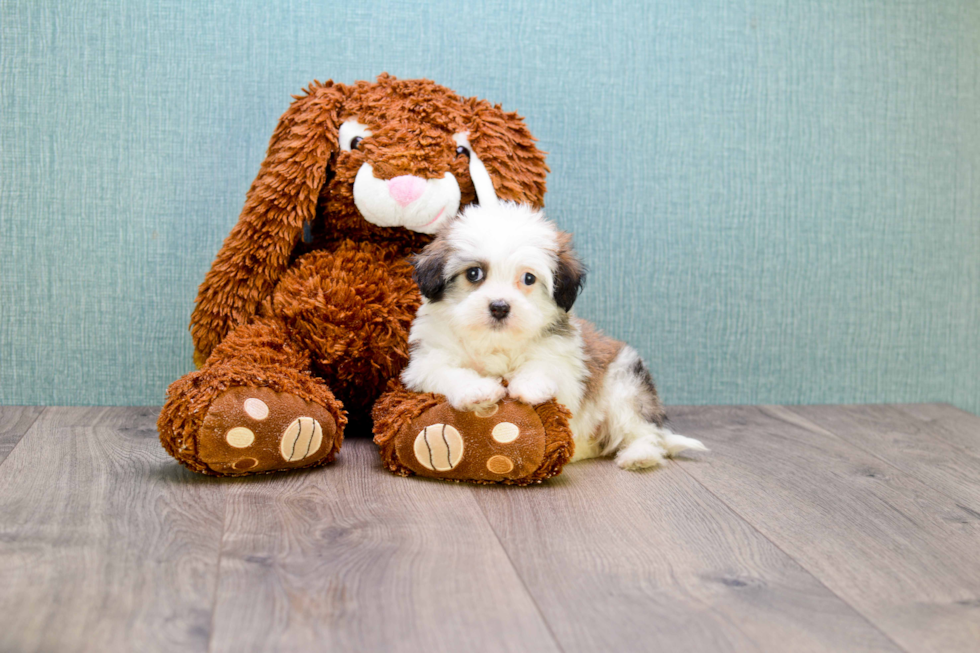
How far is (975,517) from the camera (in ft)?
4.68

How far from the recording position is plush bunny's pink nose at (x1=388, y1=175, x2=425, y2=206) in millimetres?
1607

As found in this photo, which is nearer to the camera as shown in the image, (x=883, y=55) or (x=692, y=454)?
(x=692, y=454)

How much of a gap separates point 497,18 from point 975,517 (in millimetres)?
1459

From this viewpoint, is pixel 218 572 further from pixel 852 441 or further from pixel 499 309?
pixel 852 441

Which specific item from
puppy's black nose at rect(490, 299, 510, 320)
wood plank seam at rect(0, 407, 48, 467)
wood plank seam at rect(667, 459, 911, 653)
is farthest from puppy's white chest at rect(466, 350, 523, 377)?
wood plank seam at rect(0, 407, 48, 467)

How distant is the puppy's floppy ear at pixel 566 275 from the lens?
149cm

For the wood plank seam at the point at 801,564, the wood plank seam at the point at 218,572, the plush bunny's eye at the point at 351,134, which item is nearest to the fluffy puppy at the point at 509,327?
the wood plank seam at the point at 801,564

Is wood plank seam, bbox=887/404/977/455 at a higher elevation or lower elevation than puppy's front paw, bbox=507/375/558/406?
lower

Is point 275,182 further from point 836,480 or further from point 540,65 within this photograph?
point 836,480

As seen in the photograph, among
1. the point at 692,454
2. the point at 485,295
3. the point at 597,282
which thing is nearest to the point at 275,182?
the point at 485,295

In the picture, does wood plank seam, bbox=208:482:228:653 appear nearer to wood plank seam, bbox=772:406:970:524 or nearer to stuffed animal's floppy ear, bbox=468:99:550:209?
stuffed animal's floppy ear, bbox=468:99:550:209

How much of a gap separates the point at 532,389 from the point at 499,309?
162 mm

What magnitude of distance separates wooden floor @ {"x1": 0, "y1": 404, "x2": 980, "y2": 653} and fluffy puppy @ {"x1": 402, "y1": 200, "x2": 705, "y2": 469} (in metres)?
0.16

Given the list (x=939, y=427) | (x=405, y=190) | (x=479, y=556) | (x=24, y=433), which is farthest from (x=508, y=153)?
(x=939, y=427)
